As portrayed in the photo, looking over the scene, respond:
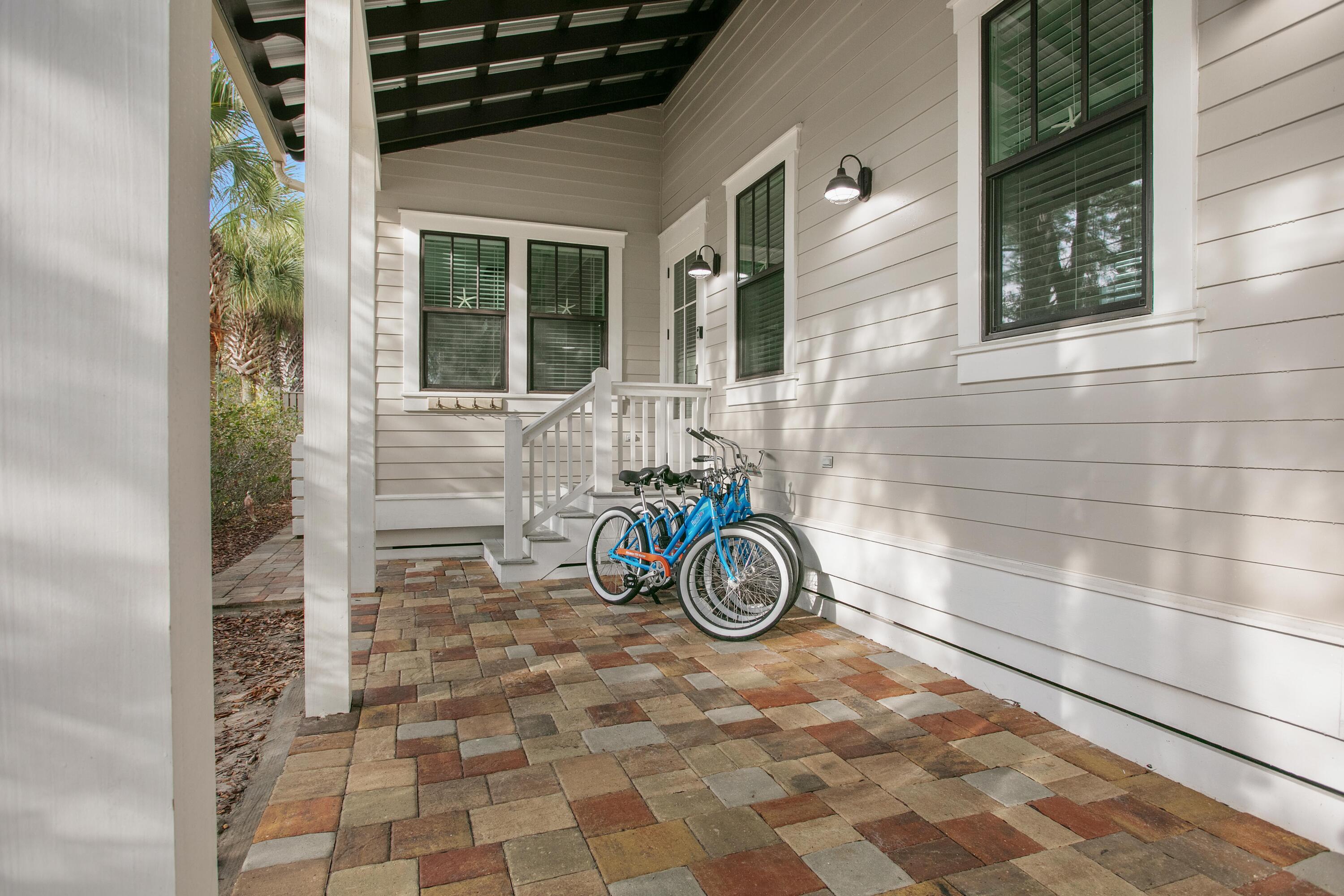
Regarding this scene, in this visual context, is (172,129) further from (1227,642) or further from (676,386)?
(676,386)

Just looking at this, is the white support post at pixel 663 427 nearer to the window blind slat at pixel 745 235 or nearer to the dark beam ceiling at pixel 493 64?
the window blind slat at pixel 745 235

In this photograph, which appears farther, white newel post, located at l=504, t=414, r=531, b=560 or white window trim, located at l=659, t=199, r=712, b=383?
white window trim, located at l=659, t=199, r=712, b=383

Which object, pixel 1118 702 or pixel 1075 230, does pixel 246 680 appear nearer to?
pixel 1118 702

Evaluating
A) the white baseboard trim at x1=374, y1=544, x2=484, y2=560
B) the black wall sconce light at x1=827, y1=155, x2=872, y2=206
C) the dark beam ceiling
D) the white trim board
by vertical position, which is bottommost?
the white baseboard trim at x1=374, y1=544, x2=484, y2=560

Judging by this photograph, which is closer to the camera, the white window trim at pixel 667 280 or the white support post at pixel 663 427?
the white support post at pixel 663 427

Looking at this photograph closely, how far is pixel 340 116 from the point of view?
2699 mm

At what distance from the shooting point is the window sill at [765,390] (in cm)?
445

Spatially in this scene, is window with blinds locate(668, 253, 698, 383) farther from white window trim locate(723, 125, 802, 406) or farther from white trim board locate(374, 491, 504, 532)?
white trim board locate(374, 491, 504, 532)

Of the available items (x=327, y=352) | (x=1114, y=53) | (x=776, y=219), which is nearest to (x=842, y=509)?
(x=776, y=219)

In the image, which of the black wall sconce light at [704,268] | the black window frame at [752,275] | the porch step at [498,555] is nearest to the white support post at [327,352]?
the porch step at [498,555]

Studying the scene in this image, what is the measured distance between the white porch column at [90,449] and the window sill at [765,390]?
12.5ft

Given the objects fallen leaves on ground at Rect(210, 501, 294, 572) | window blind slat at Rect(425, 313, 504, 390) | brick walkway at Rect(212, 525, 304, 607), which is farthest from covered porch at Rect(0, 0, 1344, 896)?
fallen leaves on ground at Rect(210, 501, 294, 572)

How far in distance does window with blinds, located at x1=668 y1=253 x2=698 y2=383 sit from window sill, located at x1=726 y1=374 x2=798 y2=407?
0.99 m

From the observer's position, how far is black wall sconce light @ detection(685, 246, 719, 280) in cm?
551
